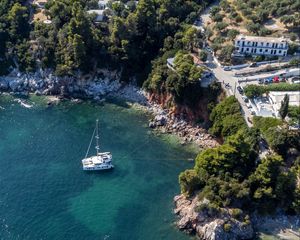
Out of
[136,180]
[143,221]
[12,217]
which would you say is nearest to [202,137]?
[136,180]

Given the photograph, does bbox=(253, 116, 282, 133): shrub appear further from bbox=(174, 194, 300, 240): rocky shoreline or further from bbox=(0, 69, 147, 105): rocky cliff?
bbox=(0, 69, 147, 105): rocky cliff

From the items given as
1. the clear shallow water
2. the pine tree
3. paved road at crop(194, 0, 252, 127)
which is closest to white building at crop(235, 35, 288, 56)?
paved road at crop(194, 0, 252, 127)

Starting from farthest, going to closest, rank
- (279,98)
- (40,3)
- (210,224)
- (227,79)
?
(40,3) < (227,79) < (279,98) < (210,224)

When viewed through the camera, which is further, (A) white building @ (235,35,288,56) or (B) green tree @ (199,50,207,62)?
(B) green tree @ (199,50,207,62)

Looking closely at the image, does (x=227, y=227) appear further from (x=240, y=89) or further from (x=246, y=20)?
(x=246, y=20)

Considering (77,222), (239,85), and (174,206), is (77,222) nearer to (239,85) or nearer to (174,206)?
(174,206)

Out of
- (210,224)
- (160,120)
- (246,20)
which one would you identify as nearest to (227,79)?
(160,120)

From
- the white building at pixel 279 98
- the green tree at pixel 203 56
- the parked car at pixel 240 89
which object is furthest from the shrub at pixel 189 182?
the green tree at pixel 203 56
